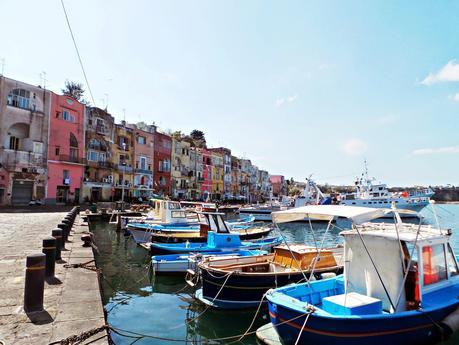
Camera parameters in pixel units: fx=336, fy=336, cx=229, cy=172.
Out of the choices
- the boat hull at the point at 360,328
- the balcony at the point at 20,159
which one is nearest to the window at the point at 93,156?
the balcony at the point at 20,159

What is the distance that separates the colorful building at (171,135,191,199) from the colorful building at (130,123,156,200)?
6034mm

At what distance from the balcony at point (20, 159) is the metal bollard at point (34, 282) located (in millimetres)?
37747

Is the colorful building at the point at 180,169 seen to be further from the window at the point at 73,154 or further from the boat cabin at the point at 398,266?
the boat cabin at the point at 398,266

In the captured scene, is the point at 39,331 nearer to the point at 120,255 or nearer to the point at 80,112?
the point at 120,255

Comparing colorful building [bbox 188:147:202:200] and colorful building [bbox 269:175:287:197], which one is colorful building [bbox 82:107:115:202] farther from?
colorful building [bbox 269:175:287:197]

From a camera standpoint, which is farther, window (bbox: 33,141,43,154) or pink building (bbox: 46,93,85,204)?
pink building (bbox: 46,93,85,204)

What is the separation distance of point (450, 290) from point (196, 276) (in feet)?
26.5

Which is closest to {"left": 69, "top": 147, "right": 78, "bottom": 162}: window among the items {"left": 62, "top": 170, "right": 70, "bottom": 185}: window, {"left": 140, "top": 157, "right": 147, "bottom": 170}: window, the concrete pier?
{"left": 62, "top": 170, "right": 70, "bottom": 185}: window

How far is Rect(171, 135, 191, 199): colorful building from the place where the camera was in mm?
65312

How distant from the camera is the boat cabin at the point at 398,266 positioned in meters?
7.45

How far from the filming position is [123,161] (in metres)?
54.6

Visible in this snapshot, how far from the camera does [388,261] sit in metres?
7.64

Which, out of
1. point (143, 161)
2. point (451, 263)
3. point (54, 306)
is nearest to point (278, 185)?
point (143, 161)

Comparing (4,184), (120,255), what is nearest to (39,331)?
(120,255)
